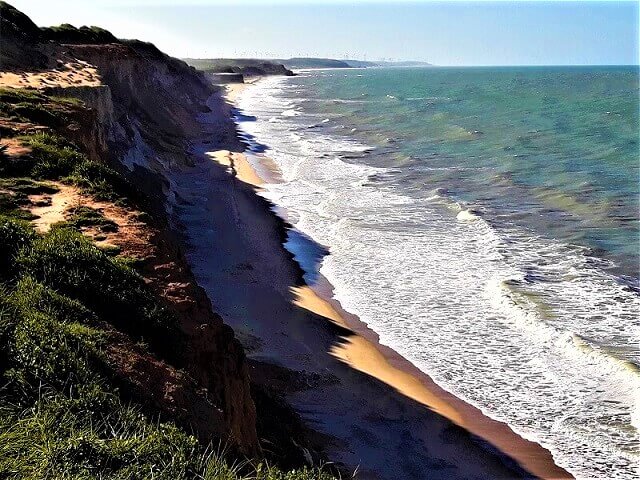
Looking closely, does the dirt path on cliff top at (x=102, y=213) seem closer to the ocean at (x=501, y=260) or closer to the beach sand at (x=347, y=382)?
the beach sand at (x=347, y=382)

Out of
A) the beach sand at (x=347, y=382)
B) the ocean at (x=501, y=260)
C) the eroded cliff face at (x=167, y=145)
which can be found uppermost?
the eroded cliff face at (x=167, y=145)

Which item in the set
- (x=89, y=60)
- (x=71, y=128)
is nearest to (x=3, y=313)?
(x=71, y=128)

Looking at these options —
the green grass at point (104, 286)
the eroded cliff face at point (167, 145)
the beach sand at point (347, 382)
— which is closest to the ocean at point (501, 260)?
the beach sand at point (347, 382)

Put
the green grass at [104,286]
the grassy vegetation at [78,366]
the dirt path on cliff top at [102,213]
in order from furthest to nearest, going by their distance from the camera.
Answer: the dirt path on cliff top at [102,213]
the green grass at [104,286]
the grassy vegetation at [78,366]

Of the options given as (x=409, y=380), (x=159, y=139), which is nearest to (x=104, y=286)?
(x=409, y=380)

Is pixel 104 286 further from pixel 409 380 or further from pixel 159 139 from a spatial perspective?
pixel 159 139

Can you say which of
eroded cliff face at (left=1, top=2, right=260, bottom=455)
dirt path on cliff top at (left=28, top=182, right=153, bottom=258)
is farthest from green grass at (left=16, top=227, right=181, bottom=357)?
dirt path on cliff top at (left=28, top=182, right=153, bottom=258)
